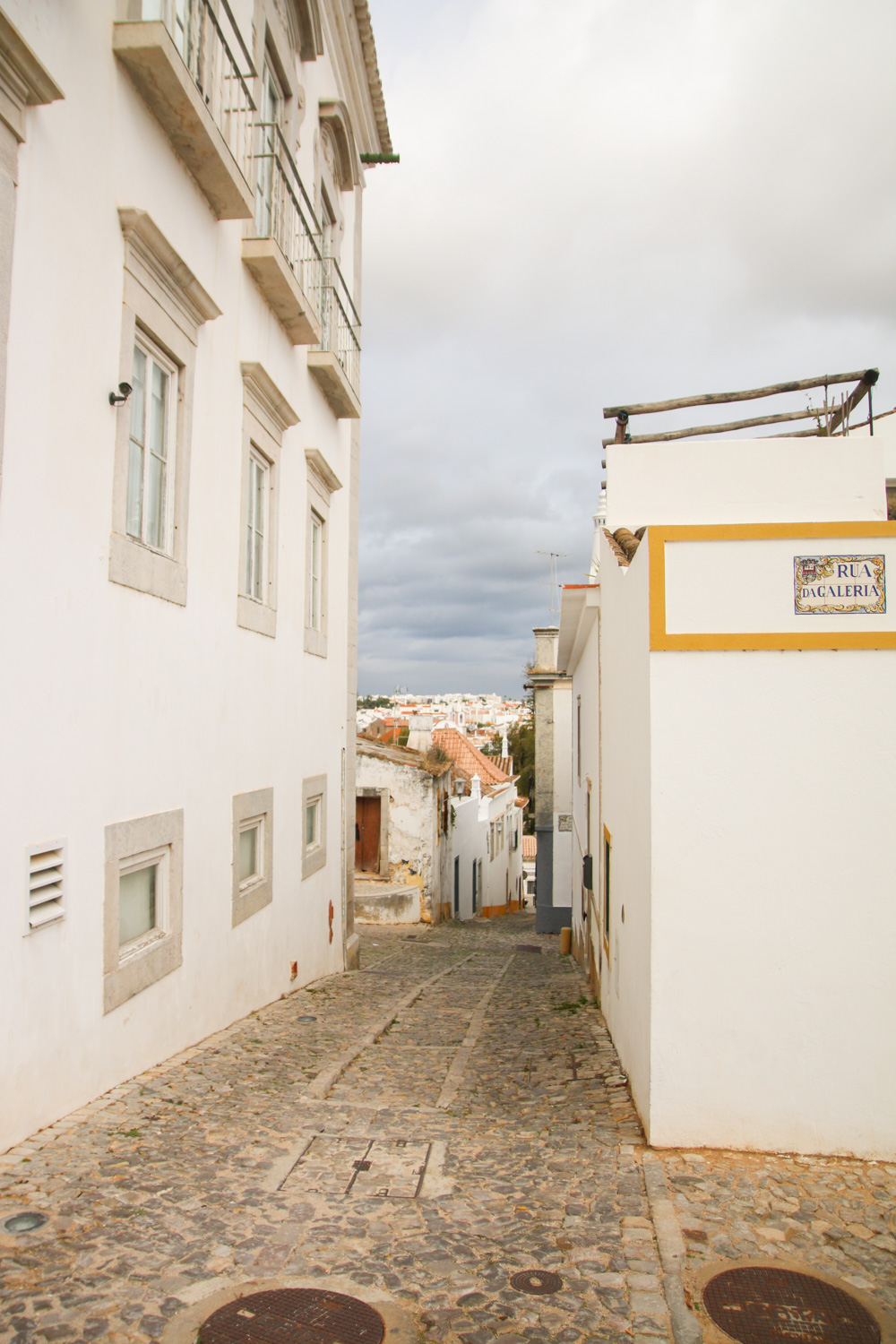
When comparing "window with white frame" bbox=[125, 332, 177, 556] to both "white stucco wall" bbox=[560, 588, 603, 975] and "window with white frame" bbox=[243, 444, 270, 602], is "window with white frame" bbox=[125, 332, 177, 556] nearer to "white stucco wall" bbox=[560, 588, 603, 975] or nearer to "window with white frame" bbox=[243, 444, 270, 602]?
"window with white frame" bbox=[243, 444, 270, 602]

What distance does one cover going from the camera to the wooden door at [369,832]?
20.5 meters

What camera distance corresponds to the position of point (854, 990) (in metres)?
4.44

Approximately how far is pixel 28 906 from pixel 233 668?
3232mm

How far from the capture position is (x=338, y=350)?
1069cm

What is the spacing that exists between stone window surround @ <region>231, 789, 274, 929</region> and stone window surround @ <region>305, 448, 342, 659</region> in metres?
2.11

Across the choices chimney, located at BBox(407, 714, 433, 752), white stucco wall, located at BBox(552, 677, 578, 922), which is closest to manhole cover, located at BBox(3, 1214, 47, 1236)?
white stucco wall, located at BBox(552, 677, 578, 922)

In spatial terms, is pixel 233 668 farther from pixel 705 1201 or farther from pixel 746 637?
pixel 705 1201

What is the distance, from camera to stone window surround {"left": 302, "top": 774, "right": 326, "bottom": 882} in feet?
31.6

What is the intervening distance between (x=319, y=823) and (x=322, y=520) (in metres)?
3.42

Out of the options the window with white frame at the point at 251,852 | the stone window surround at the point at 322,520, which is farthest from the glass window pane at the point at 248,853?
the stone window surround at the point at 322,520

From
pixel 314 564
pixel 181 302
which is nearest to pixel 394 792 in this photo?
pixel 314 564

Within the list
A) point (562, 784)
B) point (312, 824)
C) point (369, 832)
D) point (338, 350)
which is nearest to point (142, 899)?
point (312, 824)

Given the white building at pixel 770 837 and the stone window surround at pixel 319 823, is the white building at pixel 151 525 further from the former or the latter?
the white building at pixel 770 837

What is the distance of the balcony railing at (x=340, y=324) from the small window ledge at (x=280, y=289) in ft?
3.92
